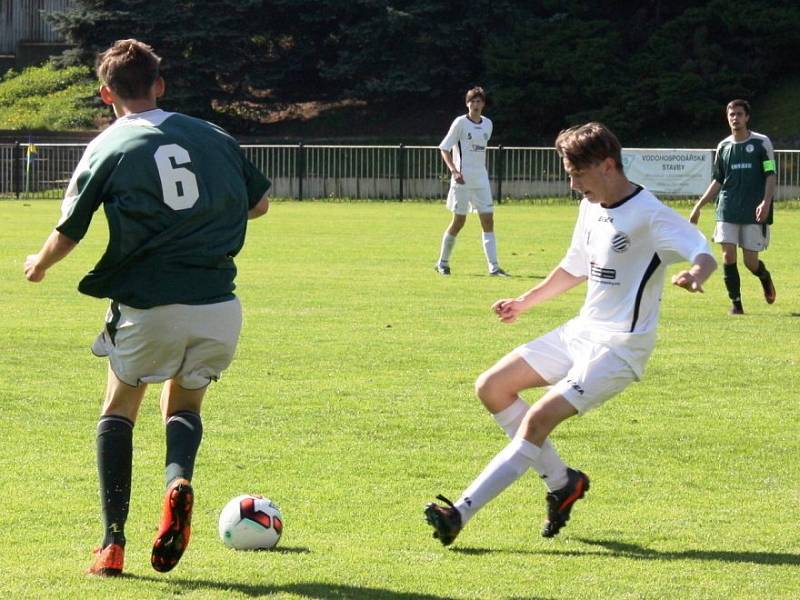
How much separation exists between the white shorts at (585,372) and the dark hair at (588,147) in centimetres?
75

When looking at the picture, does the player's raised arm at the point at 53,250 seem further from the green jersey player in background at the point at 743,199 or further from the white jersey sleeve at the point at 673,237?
the green jersey player in background at the point at 743,199

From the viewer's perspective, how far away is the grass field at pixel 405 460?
17.4 feet

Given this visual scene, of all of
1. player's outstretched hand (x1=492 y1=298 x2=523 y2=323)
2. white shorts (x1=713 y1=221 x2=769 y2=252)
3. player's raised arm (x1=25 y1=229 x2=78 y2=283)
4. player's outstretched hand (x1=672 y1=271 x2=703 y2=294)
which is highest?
player's raised arm (x1=25 y1=229 x2=78 y2=283)

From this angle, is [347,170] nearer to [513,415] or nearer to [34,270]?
[513,415]

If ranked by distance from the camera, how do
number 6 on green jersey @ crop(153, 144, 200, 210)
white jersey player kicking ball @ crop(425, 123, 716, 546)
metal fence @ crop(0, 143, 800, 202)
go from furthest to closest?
metal fence @ crop(0, 143, 800, 202), white jersey player kicking ball @ crop(425, 123, 716, 546), number 6 on green jersey @ crop(153, 144, 200, 210)

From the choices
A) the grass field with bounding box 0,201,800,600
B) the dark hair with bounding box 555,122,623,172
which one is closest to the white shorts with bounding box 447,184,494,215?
the grass field with bounding box 0,201,800,600

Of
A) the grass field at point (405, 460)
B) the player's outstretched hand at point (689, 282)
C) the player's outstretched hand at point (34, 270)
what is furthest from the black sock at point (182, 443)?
the player's outstretched hand at point (689, 282)

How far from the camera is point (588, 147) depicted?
5.62m

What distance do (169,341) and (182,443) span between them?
39 cm

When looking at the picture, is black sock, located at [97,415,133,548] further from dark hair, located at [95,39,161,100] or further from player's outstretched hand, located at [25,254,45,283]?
dark hair, located at [95,39,161,100]

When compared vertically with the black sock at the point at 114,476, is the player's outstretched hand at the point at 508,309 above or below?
above

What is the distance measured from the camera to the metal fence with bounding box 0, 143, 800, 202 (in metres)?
36.6

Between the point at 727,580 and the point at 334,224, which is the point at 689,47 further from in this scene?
the point at 727,580

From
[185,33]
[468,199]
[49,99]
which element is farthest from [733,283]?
[49,99]
